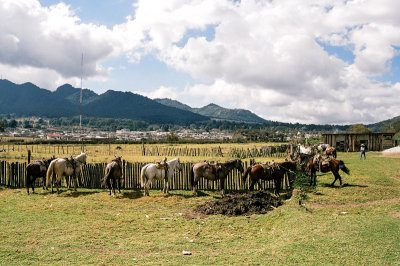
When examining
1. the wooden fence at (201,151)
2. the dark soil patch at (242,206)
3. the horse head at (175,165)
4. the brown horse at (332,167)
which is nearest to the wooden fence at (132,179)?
the horse head at (175,165)

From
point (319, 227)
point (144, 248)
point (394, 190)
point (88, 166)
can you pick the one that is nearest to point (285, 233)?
point (319, 227)

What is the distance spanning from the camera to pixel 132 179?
639 inches

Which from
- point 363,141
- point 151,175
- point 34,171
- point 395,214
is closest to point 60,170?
point 34,171

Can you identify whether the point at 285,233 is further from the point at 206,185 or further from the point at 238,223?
the point at 206,185

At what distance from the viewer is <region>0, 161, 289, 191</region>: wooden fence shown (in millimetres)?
15430

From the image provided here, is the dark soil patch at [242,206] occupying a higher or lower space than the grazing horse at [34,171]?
lower

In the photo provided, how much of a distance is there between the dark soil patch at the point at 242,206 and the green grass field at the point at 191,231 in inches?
20.9

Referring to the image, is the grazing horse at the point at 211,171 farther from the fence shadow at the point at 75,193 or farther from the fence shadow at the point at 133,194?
the fence shadow at the point at 75,193

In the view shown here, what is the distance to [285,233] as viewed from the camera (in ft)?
28.4

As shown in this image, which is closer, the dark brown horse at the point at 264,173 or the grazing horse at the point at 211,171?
the dark brown horse at the point at 264,173

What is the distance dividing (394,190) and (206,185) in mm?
9666

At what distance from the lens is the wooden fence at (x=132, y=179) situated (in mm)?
15430

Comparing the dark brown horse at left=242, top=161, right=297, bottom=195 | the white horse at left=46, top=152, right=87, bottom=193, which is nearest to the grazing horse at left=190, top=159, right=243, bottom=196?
the dark brown horse at left=242, top=161, right=297, bottom=195

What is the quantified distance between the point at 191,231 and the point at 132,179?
25.7 feet
